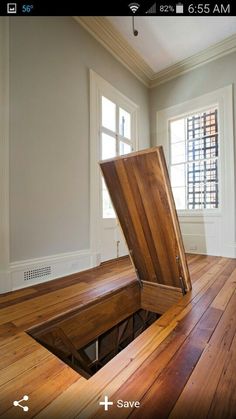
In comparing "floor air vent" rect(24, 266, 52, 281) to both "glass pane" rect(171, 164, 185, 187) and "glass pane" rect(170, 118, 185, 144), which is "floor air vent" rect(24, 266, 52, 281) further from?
"glass pane" rect(170, 118, 185, 144)

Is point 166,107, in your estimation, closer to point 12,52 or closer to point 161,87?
point 161,87

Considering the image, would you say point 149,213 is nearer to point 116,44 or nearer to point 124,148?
point 124,148

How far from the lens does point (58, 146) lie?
219cm

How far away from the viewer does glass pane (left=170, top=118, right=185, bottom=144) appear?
3.55 meters

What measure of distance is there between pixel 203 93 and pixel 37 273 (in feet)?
11.3

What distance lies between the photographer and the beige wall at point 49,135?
1.85 meters

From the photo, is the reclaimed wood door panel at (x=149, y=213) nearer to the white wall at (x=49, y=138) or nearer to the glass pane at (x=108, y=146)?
the white wall at (x=49, y=138)

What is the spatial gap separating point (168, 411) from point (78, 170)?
7.00 ft

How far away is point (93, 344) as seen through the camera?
6.33 ft

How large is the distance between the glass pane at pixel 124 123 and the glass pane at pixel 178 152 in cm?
87

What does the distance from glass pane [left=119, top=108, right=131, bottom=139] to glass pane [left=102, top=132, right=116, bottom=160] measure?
292 millimetres

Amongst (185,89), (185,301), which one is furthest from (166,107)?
(185,301)
